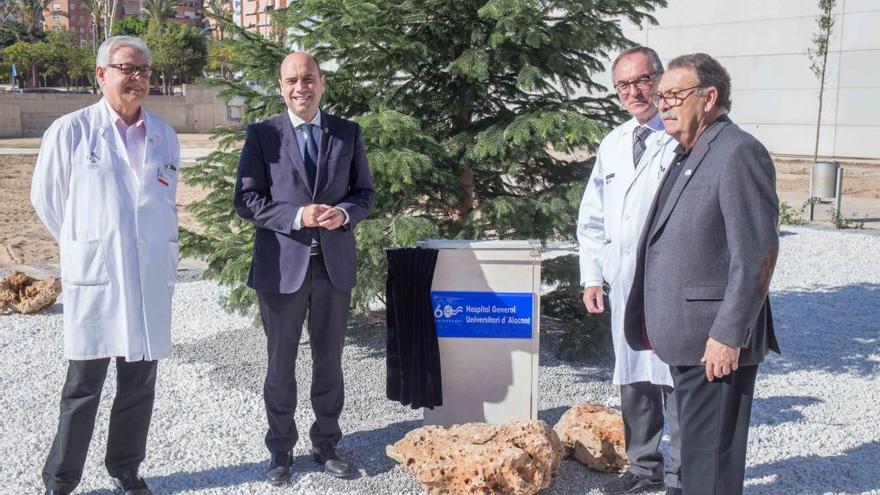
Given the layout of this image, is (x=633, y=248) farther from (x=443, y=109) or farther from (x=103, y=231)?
(x=443, y=109)

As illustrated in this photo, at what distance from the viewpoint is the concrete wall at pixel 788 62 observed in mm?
26812

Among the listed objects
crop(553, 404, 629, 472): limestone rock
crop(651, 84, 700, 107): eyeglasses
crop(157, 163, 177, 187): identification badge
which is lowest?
crop(553, 404, 629, 472): limestone rock

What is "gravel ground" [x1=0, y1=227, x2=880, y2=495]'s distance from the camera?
177 inches

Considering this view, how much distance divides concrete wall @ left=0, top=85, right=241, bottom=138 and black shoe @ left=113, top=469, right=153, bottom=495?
32731 mm

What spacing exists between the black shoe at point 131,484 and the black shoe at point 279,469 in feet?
1.94

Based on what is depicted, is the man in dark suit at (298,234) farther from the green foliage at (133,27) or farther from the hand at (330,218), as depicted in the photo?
the green foliage at (133,27)

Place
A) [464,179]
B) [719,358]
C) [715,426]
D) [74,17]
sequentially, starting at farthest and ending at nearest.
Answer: [74,17], [464,179], [715,426], [719,358]

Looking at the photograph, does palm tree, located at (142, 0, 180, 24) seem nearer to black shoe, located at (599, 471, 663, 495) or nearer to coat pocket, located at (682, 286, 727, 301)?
black shoe, located at (599, 471, 663, 495)

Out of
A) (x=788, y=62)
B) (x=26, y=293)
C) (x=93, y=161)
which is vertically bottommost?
(x=26, y=293)

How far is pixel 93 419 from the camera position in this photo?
160 inches

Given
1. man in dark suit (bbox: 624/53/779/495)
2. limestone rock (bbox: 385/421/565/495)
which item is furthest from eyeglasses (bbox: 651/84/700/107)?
limestone rock (bbox: 385/421/565/495)

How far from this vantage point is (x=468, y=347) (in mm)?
4953

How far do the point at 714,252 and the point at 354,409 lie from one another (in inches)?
122

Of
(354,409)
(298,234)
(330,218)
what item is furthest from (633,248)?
(354,409)
